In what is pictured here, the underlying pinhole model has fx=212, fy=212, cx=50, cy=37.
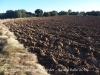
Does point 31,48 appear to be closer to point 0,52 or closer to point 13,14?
point 0,52

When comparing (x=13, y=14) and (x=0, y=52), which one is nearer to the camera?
(x=0, y=52)

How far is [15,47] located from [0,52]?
0.97 m

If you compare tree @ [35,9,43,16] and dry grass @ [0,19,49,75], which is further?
tree @ [35,9,43,16]

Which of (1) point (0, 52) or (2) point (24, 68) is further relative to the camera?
(1) point (0, 52)

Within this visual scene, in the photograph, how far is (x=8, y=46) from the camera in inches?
514

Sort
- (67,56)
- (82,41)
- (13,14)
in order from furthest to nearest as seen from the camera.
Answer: (13,14)
(82,41)
(67,56)

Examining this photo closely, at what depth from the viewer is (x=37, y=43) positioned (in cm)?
1469

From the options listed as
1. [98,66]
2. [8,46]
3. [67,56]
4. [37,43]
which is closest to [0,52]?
[8,46]

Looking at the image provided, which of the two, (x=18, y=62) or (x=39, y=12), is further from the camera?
(x=39, y=12)

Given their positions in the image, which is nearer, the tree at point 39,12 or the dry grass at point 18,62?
the dry grass at point 18,62

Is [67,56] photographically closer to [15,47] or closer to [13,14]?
[15,47]

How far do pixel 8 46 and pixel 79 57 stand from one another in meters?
4.59

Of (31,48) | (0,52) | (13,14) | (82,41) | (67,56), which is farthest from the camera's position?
(13,14)

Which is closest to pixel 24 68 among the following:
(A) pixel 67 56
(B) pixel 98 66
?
(A) pixel 67 56
